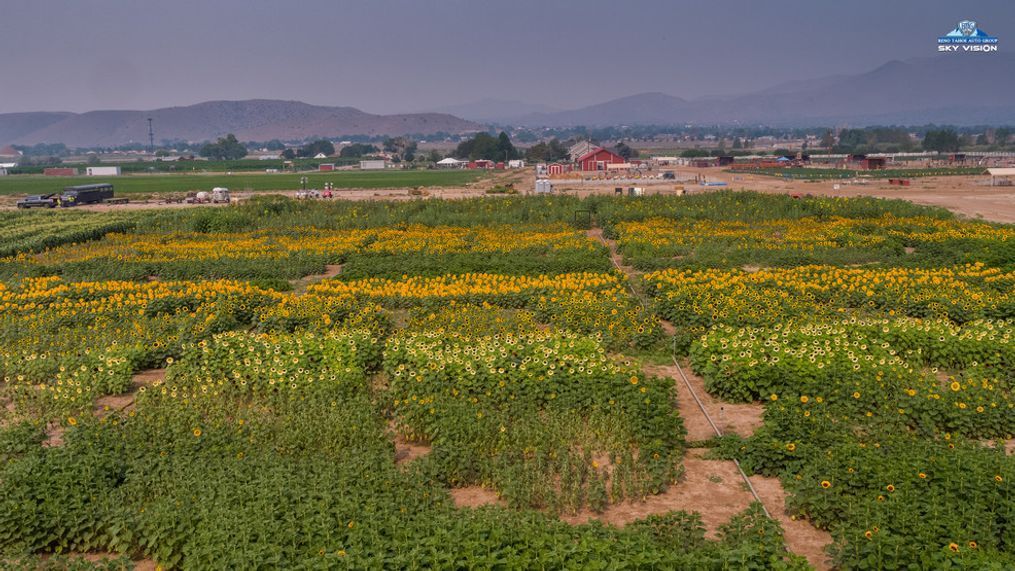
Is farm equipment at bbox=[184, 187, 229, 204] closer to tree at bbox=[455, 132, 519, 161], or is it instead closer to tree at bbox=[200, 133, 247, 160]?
tree at bbox=[455, 132, 519, 161]

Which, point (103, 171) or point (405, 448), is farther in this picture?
point (103, 171)

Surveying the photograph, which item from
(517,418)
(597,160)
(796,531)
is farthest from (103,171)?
(796,531)

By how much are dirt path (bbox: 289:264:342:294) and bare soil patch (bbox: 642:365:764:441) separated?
11.4 meters

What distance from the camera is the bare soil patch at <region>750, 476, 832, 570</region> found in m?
7.78

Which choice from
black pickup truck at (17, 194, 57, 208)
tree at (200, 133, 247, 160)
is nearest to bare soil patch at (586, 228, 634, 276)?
black pickup truck at (17, 194, 57, 208)

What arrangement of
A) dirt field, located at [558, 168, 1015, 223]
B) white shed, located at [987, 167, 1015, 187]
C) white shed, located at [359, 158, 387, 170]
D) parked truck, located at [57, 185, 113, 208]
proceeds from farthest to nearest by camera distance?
1. white shed, located at [359, 158, 387, 170]
2. white shed, located at [987, 167, 1015, 187]
3. parked truck, located at [57, 185, 113, 208]
4. dirt field, located at [558, 168, 1015, 223]

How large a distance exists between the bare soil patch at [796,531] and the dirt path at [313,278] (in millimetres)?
14081

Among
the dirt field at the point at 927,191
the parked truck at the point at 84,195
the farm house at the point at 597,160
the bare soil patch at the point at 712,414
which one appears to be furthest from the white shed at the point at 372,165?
the bare soil patch at the point at 712,414

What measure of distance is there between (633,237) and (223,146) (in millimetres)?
189116

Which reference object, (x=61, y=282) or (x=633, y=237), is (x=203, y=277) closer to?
(x=61, y=282)

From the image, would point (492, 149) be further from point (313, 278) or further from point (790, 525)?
point (790, 525)

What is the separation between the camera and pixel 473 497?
916 cm

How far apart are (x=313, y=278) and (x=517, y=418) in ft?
44.5

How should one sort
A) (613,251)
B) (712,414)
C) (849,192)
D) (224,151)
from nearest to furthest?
1. (712,414)
2. (613,251)
3. (849,192)
4. (224,151)
